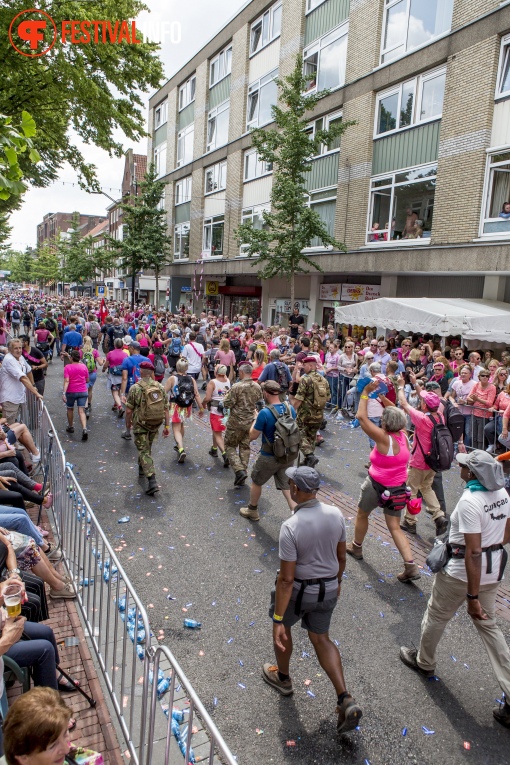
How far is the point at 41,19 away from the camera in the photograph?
9602 mm

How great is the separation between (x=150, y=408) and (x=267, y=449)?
2084 mm

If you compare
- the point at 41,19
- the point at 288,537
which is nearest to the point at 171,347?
the point at 41,19

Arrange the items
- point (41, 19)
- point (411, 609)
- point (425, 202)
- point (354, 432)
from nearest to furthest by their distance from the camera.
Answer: point (411, 609), point (41, 19), point (354, 432), point (425, 202)

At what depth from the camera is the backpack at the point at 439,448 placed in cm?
585

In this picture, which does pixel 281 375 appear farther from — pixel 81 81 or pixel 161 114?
pixel 161 114

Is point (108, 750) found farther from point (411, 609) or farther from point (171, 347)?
point (171, 347)

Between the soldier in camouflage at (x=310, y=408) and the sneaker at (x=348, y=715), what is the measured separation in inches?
190

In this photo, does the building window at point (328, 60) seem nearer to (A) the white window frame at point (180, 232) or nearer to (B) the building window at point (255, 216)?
A: (B) the building window at point (255, 216)

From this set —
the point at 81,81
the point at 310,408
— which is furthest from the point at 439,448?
the point at 81,81

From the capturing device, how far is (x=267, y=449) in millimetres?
6262

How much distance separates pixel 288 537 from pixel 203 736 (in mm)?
1415

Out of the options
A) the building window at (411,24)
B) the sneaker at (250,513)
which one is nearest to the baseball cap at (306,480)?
the sneaker at (250,513)

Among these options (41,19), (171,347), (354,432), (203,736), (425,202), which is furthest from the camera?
(425,202)

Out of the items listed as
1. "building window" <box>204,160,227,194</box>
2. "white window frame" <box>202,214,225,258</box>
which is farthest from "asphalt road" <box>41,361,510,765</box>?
"building window" <box>204,160,227,194</box>
